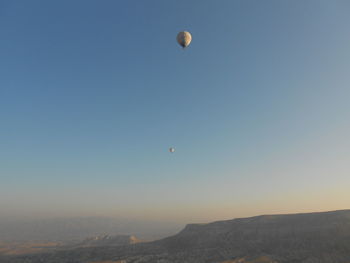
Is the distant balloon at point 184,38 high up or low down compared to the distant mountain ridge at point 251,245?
up

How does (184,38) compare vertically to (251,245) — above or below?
above

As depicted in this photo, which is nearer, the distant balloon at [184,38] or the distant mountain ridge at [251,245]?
the distant mountain ridge at [251,245]

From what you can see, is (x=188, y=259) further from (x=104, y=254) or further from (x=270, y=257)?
(x=104, y=254)

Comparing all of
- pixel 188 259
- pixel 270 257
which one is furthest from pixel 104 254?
pixel 270 257

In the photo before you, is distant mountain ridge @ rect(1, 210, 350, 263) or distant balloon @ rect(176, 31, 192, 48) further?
distant balloon @ rect(176, 31, 192, 48)

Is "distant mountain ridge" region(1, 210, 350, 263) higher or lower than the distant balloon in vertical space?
lower
